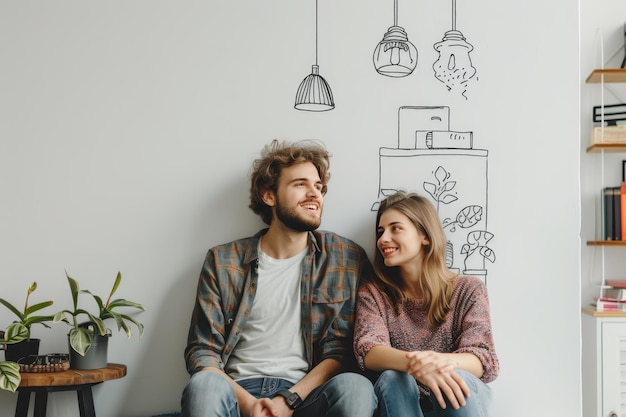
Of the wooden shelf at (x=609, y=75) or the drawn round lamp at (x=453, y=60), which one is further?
the wooden shelf at (x=609, y=75)

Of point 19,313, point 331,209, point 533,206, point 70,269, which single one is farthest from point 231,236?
point 533,206

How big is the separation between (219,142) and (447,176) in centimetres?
88

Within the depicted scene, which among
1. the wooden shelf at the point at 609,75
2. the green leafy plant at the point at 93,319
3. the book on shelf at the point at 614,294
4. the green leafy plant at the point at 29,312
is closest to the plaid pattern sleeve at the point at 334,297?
the green leafy plant at the point at 93,319

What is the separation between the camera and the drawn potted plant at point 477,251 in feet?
8.53

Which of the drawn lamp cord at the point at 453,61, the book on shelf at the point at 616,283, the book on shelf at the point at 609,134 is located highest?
the drawn lamp cord at the point at 453,61

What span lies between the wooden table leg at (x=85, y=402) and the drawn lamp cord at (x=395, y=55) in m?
1.60

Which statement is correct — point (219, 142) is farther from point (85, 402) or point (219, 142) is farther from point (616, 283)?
point (616, 283)

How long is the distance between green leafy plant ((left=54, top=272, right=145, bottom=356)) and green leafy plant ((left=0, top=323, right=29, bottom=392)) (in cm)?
14

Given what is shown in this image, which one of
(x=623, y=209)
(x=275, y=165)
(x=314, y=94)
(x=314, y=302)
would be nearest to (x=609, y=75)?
(x=623, y=209)

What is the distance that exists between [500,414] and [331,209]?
98 cm

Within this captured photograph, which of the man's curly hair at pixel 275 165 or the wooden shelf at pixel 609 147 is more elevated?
the wooden shelf at pixel 609 147

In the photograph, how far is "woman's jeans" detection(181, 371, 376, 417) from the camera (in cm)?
201

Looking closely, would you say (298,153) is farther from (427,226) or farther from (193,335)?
(193,335)

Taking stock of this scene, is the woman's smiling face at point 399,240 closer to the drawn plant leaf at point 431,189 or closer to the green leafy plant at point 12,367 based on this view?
the drawn plant leaf at point 431,189
